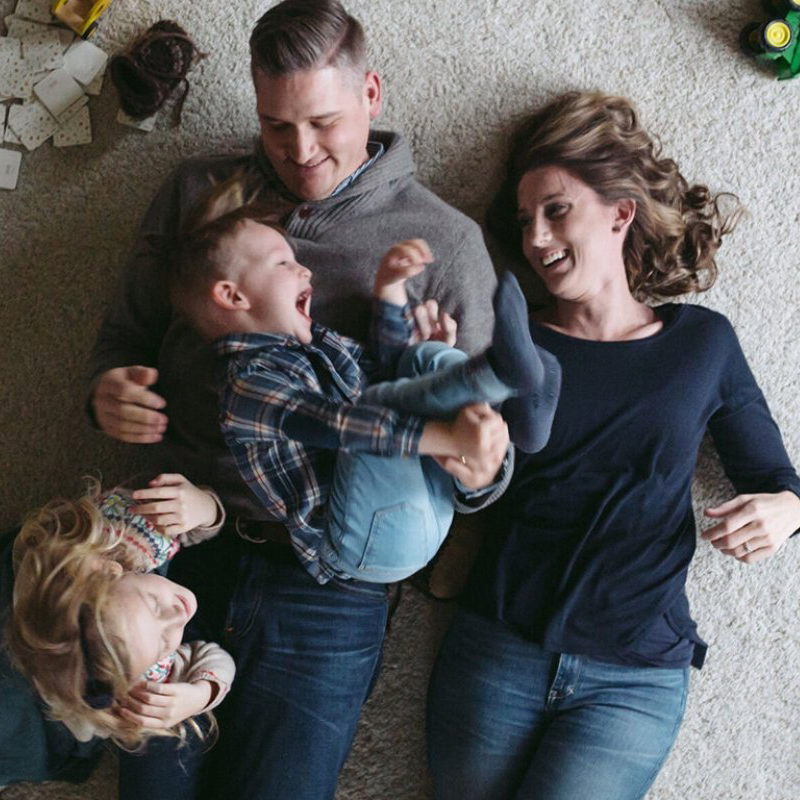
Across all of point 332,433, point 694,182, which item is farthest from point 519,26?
point 332,433

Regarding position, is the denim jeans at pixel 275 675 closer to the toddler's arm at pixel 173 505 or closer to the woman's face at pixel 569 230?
the toddler's arm at pixel 173 505

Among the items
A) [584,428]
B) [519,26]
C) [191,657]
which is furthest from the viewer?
[519,26]

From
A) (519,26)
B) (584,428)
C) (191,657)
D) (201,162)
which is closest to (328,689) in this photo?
(191,657)

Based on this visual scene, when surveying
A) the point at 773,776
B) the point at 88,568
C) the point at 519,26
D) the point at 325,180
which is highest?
the point at 519,26

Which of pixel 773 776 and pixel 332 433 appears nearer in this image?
pixel 332 433

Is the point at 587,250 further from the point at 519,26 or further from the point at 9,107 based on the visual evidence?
the point at 9,107

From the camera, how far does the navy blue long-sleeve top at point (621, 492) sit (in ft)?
5.26

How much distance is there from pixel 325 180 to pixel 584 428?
0.60 metres

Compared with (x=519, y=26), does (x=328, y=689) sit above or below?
below

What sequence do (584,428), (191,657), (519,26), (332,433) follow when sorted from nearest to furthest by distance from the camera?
(332,433) → (191,657) → (584,428) → (519,26)

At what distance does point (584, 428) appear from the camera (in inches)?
63.6

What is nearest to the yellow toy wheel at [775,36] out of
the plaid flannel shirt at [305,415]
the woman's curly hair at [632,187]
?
the woman's curly hair at [632,187]

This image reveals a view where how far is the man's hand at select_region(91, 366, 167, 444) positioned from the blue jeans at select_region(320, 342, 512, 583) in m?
0.31

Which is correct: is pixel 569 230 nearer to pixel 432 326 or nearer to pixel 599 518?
pixel 432 326
